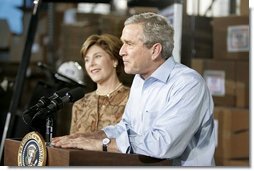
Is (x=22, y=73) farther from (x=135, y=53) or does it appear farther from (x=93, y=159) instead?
(x=93, y=159)

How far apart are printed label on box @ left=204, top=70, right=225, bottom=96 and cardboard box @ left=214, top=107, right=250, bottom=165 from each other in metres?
0.09

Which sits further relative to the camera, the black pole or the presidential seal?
the black pole

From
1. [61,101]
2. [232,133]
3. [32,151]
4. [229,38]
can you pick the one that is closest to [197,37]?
[229,38]

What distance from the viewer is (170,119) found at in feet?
6.82

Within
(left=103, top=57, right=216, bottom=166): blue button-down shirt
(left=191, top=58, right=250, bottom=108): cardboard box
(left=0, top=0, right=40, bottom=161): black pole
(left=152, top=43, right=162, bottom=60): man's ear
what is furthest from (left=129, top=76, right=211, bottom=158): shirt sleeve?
(left=0, top=0, right=40, bottom=161): black pole

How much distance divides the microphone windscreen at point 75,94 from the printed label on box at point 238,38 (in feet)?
2.93

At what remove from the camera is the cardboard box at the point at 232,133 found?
8.62 ft

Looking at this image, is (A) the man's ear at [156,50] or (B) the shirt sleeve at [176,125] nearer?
(B) the shirt sleeve at [176,125]

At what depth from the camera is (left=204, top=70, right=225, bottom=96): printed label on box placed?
2680 millimetres

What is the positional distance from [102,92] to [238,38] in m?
0.89

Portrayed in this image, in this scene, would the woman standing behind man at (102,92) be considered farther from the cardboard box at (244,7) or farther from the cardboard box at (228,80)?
the cardboard box at (244,7)

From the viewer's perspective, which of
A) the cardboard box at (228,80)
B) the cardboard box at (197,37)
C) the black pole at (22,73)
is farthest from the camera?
the black pole at (22,73)

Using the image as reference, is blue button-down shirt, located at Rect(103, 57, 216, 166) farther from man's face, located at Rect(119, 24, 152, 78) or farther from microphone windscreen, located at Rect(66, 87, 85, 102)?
microphone windscreen, located at Rect(66, 87, 85, 102)

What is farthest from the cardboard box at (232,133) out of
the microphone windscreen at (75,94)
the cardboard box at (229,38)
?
the microphone windscreen at (75,94)
